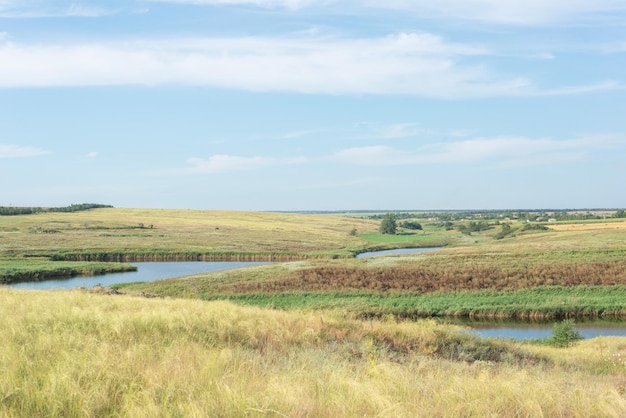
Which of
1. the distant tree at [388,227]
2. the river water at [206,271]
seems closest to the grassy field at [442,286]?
the river water at [206,271]

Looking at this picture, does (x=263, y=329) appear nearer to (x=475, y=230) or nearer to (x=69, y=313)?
(x=69, y=313)

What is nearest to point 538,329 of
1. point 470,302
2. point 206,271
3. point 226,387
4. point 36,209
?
point 470,302

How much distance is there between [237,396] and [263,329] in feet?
18.3

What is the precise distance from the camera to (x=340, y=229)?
127688 millimetres

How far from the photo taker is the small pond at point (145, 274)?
136 feet

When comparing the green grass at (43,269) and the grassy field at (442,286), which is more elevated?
the grassy field at (442,286)

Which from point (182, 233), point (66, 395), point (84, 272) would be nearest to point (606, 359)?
point (66, 395)

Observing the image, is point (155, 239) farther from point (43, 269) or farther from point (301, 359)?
point (301, 359)

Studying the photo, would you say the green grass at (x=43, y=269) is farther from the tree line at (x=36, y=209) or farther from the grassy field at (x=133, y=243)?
the tree line at (x=36, y=209)

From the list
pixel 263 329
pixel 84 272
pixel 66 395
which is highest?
pixel 66 395

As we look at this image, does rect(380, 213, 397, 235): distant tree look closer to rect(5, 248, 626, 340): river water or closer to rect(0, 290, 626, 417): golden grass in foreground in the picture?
rect(5, 248, 626, 340): river water

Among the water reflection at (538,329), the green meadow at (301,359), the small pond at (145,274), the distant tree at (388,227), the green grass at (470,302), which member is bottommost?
the small pond at (145,274)

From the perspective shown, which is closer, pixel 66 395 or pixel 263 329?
pixel 66 395

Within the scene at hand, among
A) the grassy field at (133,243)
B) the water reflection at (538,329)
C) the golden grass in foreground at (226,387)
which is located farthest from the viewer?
the grassy field at (133,243)
